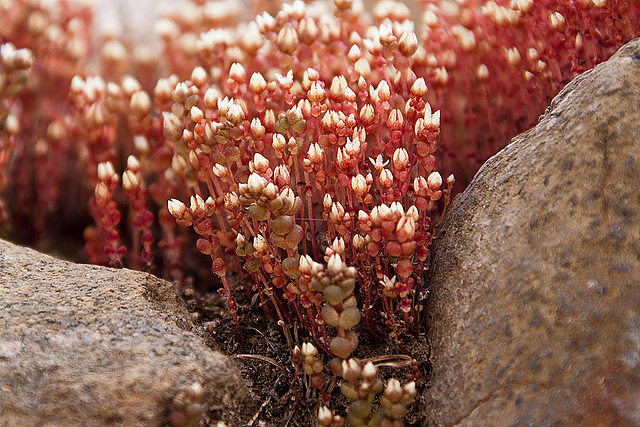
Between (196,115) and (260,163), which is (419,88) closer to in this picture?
(260,163)

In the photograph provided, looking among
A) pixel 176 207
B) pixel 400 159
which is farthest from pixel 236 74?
pixel 400 159

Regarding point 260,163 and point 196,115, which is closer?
point 260,163

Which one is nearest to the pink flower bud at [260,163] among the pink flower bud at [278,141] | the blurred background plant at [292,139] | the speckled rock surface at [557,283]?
the blurred background plant at [292,139]

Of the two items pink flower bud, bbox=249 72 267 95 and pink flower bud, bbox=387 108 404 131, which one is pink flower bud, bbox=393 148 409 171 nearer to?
pink flower bud, bbox=387 108 404 131

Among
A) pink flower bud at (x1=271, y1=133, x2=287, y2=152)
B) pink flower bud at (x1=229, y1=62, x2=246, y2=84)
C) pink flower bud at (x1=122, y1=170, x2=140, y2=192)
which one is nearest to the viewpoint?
pink flower bud at (x1=271, y1=133, x2=287, y2=152)

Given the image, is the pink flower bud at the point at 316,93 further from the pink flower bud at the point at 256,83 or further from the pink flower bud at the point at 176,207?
the pink flower bud at the point at 176,207

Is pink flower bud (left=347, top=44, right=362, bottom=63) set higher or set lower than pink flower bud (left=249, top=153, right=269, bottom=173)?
higher

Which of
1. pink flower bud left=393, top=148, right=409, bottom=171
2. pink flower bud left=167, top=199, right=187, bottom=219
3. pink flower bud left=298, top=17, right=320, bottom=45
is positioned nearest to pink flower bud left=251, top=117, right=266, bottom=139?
pink flower bud left=167, top=199, right=187, bottom=219
